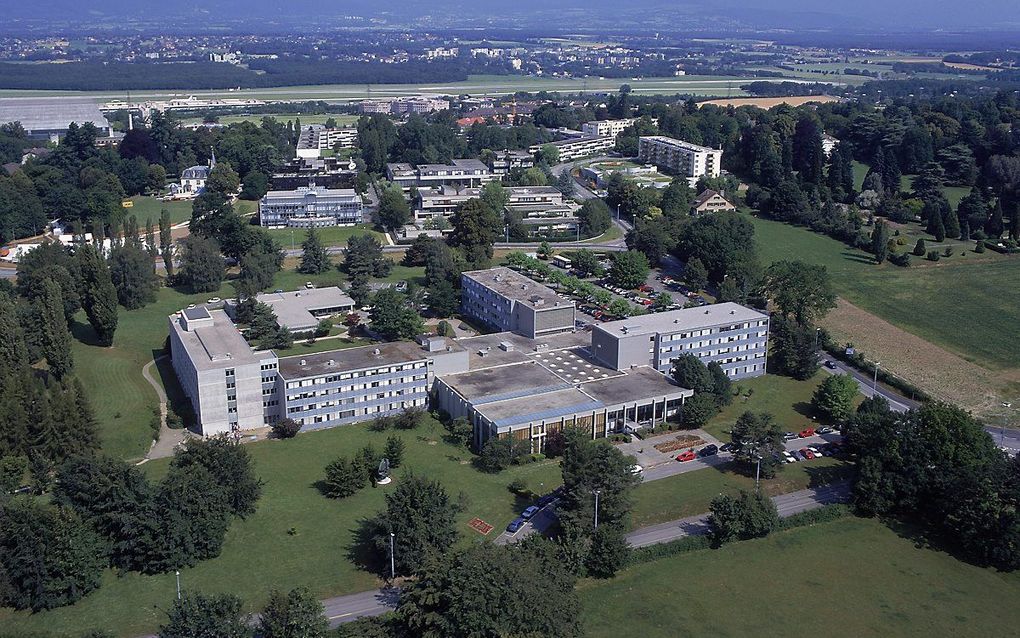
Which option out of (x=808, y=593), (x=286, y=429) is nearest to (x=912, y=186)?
(x=808, y=593)

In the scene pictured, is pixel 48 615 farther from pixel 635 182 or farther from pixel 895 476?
pixel 635 182

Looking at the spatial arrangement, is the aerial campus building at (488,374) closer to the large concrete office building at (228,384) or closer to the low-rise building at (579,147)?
the large concrete office building at (228,384)

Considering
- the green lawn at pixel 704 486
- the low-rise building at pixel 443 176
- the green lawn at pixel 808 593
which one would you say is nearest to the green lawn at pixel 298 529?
the green lawn at pixel 704 486

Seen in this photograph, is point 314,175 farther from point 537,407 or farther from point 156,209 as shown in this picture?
point 537,407

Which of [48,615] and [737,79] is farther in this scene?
[737,79]

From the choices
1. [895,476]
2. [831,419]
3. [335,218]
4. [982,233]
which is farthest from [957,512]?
[335,218]

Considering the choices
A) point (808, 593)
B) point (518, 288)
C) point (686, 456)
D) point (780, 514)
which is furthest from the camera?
point (518, 288)
